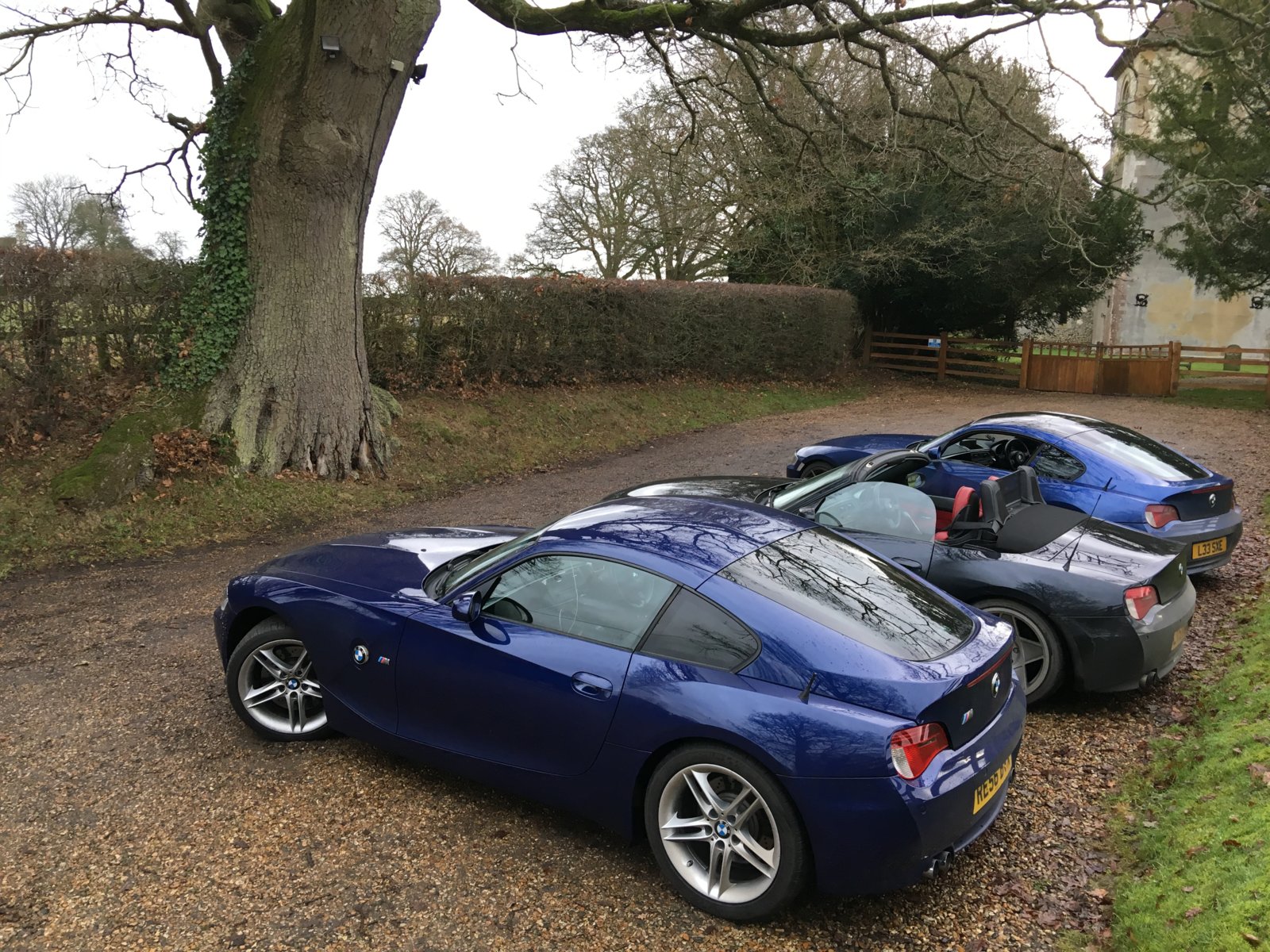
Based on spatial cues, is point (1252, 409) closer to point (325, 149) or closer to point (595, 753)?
point (325, 149)

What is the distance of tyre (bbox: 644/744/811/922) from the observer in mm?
3197

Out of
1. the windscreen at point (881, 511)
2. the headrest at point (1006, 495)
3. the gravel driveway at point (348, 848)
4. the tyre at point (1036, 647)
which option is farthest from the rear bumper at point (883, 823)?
the headrest at point (1006, 495)

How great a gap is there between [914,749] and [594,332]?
14.4 m

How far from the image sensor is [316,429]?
10875 millimetres

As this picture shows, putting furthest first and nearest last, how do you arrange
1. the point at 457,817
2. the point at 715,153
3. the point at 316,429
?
the point at 715,153, the point at 316,429, the point at 457,817

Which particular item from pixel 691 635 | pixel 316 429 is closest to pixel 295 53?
pixel 316 429

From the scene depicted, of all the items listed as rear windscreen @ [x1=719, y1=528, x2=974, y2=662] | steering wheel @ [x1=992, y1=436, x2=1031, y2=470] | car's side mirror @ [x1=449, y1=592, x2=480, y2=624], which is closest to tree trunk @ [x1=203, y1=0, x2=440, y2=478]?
car's side mirror @ [x1=449, y1=592, x2=480, y2=624]

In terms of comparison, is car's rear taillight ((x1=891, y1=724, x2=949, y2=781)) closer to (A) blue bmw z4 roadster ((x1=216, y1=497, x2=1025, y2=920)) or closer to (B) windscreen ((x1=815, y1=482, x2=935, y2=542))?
(A) blue bmw z4 roadster ((x1=216, y1=497, x2=1025, y2=920))

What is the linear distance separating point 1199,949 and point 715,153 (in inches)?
925

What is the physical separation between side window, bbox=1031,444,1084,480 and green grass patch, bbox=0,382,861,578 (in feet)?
23.5

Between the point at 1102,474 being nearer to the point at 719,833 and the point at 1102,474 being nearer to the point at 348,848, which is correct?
the point at 719,833

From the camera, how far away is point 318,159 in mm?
10180

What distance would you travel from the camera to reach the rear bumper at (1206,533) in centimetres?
692

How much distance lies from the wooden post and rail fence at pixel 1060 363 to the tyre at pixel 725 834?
22.8 metres
